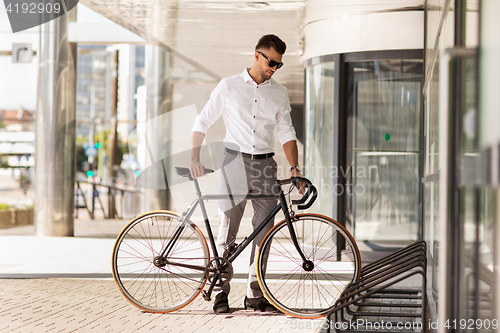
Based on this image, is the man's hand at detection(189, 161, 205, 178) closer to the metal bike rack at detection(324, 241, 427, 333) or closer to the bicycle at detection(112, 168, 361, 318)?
the bicycle at detection(112, 168, 361, 318)

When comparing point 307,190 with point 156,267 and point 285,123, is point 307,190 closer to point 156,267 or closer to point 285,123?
point 285,123

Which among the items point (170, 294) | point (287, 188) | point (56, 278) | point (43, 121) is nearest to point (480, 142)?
point (287, 188)

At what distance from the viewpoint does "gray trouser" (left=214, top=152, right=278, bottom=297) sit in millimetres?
3951

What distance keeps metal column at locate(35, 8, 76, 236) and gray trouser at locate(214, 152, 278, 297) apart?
6.13 metres

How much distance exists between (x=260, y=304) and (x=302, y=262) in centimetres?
49

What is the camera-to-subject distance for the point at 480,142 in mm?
1636

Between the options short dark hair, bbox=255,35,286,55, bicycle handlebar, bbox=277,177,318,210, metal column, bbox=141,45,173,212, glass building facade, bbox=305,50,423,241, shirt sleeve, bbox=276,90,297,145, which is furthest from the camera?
metal column, bbox=141,45,173,212

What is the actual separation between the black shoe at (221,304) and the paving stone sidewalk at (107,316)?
0.17ft

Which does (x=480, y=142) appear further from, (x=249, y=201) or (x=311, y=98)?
(x=311, y=98)

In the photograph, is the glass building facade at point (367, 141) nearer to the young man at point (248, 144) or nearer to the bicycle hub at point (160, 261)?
the young man at point (248, 144)

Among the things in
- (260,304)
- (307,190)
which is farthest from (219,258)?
(307,190)

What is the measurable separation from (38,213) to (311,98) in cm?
499

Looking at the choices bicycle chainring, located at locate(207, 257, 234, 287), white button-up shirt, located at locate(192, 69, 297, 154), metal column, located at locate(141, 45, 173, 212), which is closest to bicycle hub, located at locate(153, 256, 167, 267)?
bicycle chainring, located at locate(207, 257, 234, 287)

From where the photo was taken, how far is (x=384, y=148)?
737 centimetres
